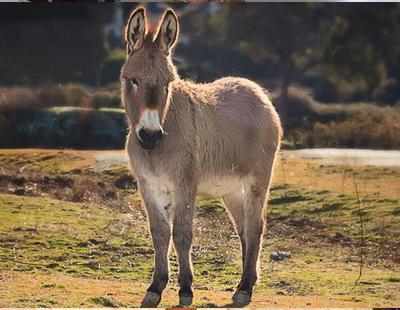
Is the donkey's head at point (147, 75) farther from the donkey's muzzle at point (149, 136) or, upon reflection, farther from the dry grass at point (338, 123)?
the dry grass at point (338, 123)

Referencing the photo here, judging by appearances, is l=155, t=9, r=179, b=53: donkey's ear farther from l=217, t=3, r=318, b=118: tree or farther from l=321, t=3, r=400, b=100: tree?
l=321, t=3, r=400, b=100: tree

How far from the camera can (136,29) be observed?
18.4ft

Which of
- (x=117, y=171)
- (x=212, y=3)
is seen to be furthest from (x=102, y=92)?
(x=212, y=3)

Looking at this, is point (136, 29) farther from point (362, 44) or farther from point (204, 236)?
point (362, 44)

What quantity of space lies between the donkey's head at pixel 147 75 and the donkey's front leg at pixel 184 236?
1.82 feet

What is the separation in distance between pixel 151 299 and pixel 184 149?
1.18m

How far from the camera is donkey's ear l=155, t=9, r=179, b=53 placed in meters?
5.60

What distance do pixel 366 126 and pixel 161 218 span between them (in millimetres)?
2499

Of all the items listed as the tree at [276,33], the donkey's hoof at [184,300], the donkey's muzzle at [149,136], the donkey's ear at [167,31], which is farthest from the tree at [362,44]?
the donkey's hoof at [184,300]

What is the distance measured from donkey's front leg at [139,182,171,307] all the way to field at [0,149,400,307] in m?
0.23

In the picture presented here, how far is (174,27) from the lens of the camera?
564 cm

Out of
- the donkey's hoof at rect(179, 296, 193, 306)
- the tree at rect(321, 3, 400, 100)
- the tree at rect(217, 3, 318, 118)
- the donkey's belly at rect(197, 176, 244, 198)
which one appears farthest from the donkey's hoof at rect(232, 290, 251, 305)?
the tree at rect(321, 3, 400, 100)

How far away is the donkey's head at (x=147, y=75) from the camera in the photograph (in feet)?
17.4

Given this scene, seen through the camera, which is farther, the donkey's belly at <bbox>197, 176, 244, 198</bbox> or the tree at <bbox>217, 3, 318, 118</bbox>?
the tree at <bbox>217, 3, 318, 118</bbox>
